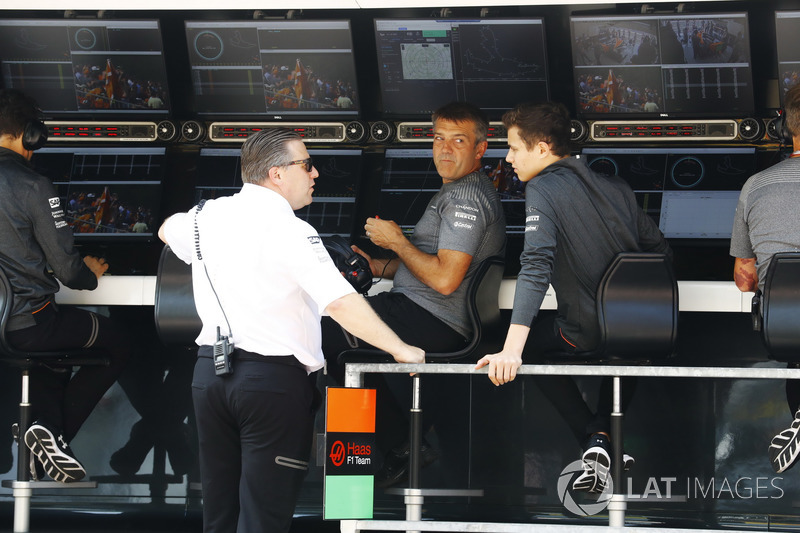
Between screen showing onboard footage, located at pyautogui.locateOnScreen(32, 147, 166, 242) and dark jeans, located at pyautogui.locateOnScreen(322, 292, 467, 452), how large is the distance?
4.09 ft

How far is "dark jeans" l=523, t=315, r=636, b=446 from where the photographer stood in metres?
2.87

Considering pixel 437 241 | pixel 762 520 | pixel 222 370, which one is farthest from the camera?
pixel 762 520

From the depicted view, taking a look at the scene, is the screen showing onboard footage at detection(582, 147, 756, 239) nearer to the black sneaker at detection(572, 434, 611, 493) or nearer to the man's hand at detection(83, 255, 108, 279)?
the black sneaker at detection(572, 434, 611, 493)

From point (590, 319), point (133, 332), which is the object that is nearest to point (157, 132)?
point (133, 332)

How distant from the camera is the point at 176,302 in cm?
307

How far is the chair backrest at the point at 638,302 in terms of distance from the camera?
2773mm

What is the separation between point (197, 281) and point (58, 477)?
45.5 inches

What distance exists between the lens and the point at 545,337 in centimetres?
300

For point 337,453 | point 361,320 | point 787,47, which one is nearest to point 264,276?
point 361,320

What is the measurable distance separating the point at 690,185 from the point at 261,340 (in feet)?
7.11

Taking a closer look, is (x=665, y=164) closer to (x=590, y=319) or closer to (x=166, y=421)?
(x=590, y=319)

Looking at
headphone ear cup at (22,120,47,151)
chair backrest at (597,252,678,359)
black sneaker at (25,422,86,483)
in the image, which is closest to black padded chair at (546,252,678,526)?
chair backrest at (597,252,678,359)

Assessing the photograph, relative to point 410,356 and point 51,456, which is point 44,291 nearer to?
point 51,456

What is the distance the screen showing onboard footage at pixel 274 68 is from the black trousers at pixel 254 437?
1894 mm
